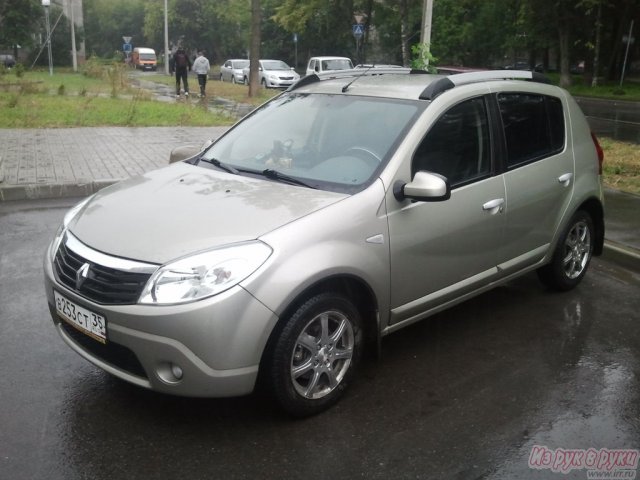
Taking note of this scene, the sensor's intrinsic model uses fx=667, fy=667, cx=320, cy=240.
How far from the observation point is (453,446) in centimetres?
330

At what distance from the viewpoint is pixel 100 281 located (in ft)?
10.5

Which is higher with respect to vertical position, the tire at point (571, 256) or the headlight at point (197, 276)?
→ the headlight at point (197, 276)

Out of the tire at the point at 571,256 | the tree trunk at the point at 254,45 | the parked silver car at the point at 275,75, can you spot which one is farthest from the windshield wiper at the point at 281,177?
the parked silver car at the point at 275,75

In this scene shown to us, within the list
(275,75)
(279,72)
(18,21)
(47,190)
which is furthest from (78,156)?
(18,21)

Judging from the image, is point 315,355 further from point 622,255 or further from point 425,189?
point 622,255

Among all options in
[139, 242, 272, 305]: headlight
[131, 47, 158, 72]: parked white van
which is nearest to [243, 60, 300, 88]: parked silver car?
[131, 47, 158, 72]: parked white van

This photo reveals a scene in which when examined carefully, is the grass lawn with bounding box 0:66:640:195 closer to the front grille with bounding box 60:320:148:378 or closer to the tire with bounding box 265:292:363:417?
the tire with bounding box 265:292:363:417

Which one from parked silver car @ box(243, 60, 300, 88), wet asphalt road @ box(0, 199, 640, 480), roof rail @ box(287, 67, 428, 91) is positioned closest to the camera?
wet asphalt road @ box(0, 199, 640, 480)

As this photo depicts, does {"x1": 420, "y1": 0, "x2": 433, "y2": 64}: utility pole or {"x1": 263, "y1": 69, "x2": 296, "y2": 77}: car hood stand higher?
{"x1": 420, "y1": 0, "x2": 433, "y2": 64}: utility pole

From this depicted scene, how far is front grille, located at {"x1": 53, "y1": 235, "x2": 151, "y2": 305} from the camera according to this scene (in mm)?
3094

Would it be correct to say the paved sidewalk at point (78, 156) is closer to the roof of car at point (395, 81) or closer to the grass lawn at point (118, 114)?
the grass lawn at point (118, 114)

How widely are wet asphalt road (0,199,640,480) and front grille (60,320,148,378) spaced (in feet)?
1.18

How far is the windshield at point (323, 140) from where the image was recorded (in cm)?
392

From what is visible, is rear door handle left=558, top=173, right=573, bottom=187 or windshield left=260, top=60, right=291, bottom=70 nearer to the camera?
rear door handle left=558, top=173, right=573, bottom=187
